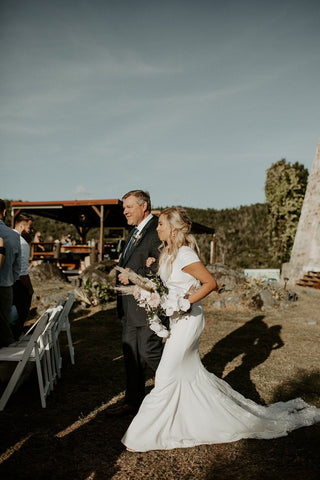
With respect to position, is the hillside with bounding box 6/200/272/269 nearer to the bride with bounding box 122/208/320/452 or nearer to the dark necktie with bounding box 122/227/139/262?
the dark necktie with bounding box 122/227/139/262

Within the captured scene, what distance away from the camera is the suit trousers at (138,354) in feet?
11.1

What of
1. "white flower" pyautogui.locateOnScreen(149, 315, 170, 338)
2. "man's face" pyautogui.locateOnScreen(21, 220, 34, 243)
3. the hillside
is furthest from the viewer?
the hillside

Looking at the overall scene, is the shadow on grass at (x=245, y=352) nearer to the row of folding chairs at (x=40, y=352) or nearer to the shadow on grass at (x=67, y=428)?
the shadow on grass at (x=67, y=428)

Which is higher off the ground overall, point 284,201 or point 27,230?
point 284,201

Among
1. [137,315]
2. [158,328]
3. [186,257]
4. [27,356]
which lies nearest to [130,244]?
[137,315]

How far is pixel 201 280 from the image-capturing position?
288cm

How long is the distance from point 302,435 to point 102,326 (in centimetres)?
556

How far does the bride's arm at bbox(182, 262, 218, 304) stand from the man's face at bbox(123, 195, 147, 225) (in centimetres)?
93

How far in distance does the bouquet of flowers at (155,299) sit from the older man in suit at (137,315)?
1.49 ft

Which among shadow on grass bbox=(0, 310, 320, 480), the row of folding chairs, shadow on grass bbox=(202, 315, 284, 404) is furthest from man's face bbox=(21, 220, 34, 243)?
shadow on grass bbox=(202, 315, 284, 404)

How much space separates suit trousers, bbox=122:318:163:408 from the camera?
3377mm

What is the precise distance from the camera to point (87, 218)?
69.1ft

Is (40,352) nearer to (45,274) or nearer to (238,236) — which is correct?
(45,274)

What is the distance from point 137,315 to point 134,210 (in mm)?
1012
